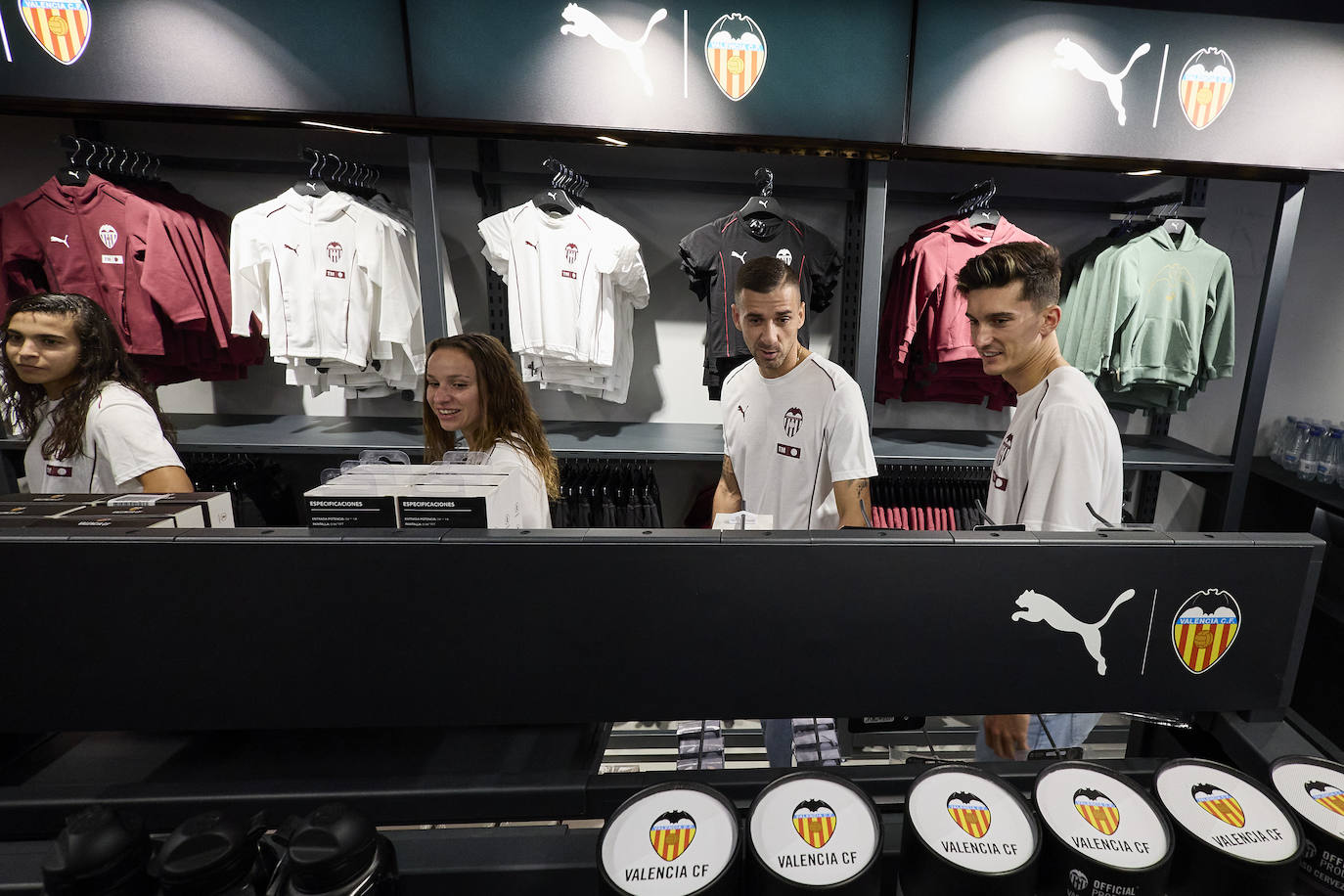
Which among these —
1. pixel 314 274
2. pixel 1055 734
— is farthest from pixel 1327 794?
pixel 314 274

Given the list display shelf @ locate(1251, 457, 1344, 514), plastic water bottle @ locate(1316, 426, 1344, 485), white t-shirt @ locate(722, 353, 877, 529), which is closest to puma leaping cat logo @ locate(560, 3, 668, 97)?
white t-shirt @ locate(722, 353, 877, 529)

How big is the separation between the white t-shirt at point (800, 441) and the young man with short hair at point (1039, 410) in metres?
0.39

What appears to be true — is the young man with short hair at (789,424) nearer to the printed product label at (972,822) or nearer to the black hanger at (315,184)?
the printed product label at (972,822)

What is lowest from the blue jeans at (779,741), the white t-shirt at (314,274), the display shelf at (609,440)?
the blue jeans at (779,741)

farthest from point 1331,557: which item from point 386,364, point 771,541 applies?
point 386,364

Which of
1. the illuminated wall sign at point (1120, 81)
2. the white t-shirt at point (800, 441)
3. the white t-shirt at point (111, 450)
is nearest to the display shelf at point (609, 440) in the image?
the white t-shirt at point (800, 441)

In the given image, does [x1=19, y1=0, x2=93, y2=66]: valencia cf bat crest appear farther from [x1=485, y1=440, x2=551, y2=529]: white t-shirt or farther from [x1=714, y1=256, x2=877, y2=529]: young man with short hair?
[x1=714, y1=256, x2=877, y2=529]: young man with short hair

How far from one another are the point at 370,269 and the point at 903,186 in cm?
251

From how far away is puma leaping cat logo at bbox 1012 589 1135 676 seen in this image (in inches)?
26.7

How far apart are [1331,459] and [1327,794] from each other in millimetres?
3319

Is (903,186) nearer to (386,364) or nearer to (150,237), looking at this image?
(386,364)

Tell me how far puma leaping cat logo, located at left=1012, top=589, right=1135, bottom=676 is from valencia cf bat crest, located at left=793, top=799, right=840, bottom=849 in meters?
0.30

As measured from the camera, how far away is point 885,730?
2.56ft

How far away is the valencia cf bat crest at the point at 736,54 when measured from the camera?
7.29 feet
